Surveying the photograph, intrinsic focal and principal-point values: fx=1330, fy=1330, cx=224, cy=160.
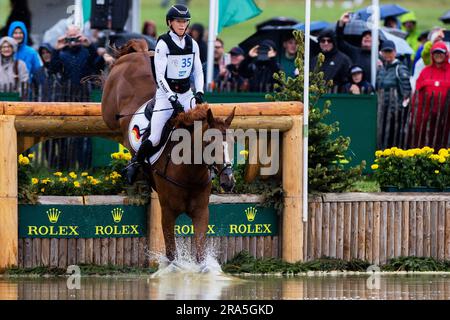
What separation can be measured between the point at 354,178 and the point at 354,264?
3.57 feet

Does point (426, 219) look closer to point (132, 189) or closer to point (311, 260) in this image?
point (311, 260)

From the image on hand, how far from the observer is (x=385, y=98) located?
1998cm

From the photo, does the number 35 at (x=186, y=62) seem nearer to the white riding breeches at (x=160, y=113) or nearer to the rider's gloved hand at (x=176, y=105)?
the white riding breeches at (x=160, y=113)

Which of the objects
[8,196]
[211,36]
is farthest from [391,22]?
[8,196]

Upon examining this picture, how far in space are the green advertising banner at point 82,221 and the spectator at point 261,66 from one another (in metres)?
5.51

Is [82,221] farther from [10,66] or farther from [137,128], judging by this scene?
[10,66]

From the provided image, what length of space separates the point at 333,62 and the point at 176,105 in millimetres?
7113

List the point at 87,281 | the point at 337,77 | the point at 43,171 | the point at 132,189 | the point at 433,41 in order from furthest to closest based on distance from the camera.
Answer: the point at 433,41 < the point at 337,77 < the point at 43,171 < the point at 132,189 < the point at 87,281

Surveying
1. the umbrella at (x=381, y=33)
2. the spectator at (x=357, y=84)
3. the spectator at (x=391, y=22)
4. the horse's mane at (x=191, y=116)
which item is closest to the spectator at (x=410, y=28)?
the spectator at (x=391, y=22)

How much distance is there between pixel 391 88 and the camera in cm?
2033

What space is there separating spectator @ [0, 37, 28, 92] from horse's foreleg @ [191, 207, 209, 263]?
281 inches

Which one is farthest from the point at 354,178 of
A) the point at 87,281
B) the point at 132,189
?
the point at 87,281

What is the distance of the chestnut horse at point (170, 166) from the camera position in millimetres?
13922

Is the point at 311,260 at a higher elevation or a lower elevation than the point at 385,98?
lower
